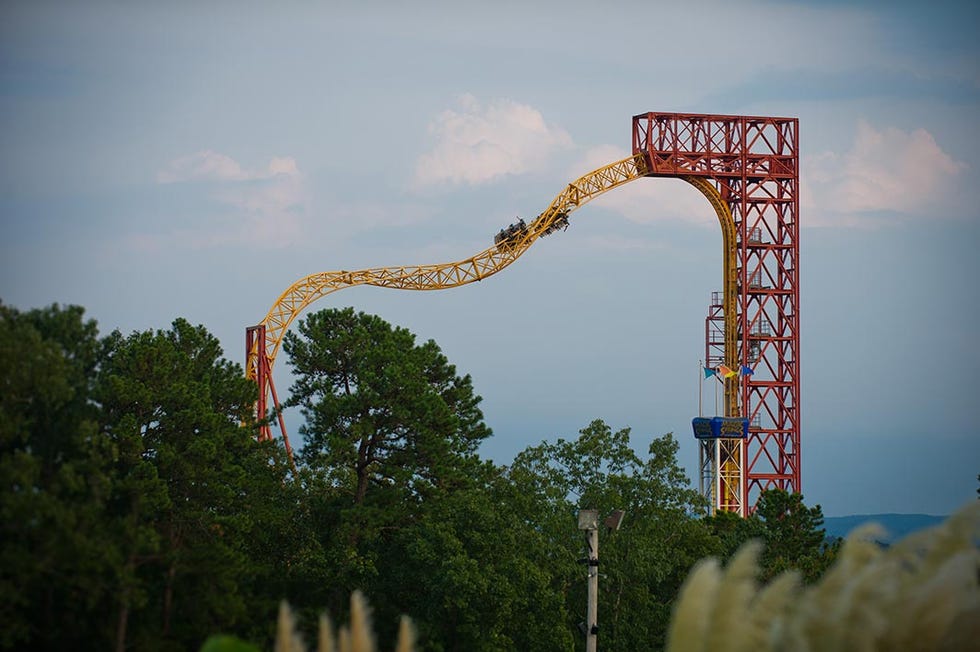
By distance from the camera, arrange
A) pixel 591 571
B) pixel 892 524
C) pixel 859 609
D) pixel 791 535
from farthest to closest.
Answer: pixel 892 524
pixel 791 535
pixel 591 571
pixel 859 609

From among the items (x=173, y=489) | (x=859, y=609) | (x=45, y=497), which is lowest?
(x=859, y=609)

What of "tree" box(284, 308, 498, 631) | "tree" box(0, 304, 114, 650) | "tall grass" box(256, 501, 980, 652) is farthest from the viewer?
"tree" box(284, 308, 498, 631)

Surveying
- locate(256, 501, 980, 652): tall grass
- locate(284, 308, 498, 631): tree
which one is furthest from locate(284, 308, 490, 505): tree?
locate(256, 501, 980, 652): tall grass

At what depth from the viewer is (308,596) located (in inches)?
1113

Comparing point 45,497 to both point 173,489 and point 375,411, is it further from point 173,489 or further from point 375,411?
point 375,411

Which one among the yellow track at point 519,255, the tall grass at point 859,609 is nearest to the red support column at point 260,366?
the yellow track at point 519,255

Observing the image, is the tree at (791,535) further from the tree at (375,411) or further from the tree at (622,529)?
the tree at (375,411)

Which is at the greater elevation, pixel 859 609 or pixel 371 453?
pixel 371 453

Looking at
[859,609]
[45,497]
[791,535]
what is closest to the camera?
[859,609]

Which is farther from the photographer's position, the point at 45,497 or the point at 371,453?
the point at 371,453

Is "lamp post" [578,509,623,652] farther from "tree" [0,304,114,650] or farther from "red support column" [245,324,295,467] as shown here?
"red support column" [245,324,295,467]

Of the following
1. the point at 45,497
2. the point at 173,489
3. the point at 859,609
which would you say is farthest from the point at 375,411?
the point at 859,609

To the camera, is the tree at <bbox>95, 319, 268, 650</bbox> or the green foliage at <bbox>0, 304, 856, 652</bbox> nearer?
the green foliage at <bbox>0, 304, 856, 652</bbox>

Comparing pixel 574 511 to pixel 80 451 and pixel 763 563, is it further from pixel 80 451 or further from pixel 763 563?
pixel 80 451
